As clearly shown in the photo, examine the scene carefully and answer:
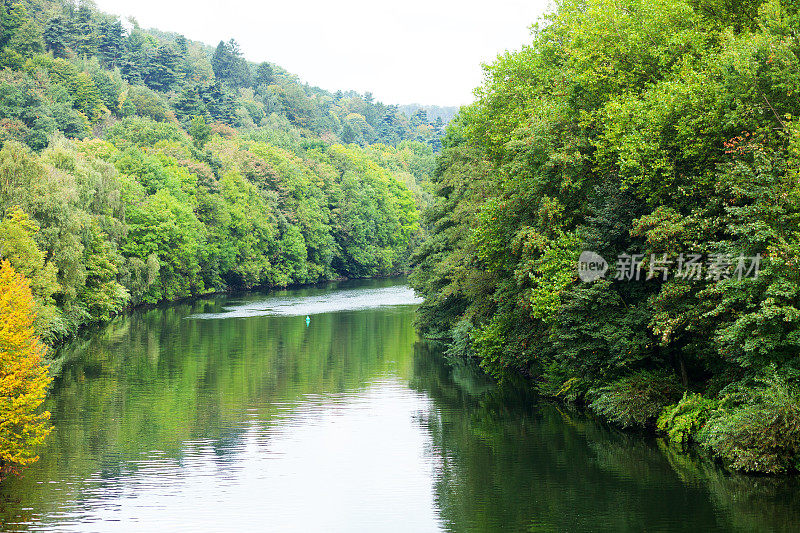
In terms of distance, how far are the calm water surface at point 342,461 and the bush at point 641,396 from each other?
2.55ft

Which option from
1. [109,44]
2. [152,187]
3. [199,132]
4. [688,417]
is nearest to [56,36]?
[109,44]

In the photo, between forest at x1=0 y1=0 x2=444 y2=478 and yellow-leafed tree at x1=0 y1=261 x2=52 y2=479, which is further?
forest at x1=0 y1=0 x2=444 y2=478

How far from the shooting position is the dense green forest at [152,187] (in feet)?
164

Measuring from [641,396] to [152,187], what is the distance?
61.0 meters

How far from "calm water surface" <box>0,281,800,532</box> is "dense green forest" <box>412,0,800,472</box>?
2031 millimetres

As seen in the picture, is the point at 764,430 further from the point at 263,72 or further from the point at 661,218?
the point at 263,72

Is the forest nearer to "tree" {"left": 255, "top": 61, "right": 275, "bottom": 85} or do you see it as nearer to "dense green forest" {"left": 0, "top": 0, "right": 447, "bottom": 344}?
"dense green forest" {"left": 0, "top": 0, "right": 447, "bottom": 344}

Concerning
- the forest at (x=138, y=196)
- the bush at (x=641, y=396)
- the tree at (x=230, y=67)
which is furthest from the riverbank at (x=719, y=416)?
the tree at (x=230, y=67)

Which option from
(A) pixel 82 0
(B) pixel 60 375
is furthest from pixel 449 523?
(A) pixel 82 0

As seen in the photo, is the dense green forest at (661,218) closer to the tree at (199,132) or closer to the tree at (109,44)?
the tree at (199,132)

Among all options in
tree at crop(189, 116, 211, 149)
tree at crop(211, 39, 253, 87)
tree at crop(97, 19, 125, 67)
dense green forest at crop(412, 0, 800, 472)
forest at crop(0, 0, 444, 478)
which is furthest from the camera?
tree at crop(211, 39, 253, 87)

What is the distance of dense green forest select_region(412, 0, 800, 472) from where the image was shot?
2317 cm

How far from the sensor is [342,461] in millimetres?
26594

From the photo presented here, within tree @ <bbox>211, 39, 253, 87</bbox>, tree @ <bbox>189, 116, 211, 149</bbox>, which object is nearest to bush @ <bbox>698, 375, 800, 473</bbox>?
tree @ <bbox>189, 116, 211, 149</bbox>
